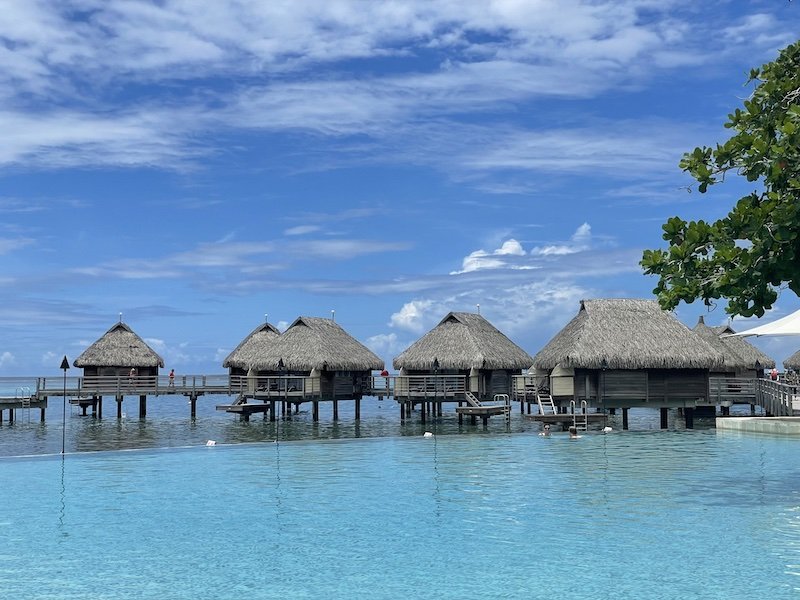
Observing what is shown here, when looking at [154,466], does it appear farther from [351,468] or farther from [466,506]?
[466,506]

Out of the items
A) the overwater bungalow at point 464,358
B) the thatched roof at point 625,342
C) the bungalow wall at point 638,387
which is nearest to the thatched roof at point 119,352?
the overwater bungalow at point 464,358

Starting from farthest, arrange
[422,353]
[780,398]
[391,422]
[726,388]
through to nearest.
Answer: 1. [391,422]
2. [422,353]
3. [726,388]
4. [780,398]

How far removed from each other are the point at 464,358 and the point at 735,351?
16.9 metres

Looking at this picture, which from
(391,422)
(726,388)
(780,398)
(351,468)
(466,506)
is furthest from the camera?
(391,422)

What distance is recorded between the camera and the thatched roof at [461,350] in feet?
137

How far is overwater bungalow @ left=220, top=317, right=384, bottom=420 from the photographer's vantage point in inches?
1721

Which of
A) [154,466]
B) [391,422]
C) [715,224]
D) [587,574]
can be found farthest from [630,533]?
[391,422]

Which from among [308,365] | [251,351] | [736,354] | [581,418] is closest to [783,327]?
[581,418]

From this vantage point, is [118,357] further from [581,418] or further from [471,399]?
[581,418]

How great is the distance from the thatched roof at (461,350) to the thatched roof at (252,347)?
7.71 m

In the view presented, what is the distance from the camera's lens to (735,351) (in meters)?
49.2

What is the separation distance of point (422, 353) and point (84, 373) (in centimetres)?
2137

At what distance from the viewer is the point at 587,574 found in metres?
12.1

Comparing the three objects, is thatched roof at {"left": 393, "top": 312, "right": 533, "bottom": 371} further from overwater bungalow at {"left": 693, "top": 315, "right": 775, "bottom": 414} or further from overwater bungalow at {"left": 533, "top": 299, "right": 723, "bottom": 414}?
overwater bungalow at {"left": 693, "top": 315, "right": 775, "bottom": 414}
